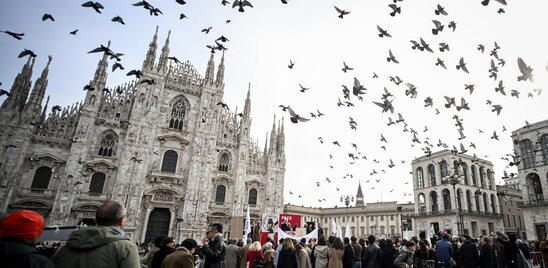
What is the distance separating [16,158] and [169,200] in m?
13.1

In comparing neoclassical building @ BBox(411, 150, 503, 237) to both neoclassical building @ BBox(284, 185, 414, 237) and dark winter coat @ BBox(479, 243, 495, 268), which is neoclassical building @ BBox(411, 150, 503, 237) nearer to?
neoclassical building @ BBox(284, 185, 414, 237)

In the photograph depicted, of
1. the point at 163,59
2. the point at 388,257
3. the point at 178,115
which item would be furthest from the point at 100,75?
the point at 388,257

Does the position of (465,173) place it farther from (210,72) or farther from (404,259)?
(404,259)

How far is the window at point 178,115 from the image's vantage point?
31938 mm

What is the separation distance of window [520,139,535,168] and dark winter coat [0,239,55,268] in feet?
153

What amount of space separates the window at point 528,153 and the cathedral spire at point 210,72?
39578mm

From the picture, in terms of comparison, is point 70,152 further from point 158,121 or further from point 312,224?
point 312,224

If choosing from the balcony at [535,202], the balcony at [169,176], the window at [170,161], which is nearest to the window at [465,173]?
the balcony at [535,202]

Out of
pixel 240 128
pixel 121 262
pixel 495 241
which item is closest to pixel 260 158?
pixel 240 128

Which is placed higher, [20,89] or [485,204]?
[20,89]

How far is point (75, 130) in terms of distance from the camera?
88.7ft

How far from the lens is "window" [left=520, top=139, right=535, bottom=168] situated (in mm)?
35375

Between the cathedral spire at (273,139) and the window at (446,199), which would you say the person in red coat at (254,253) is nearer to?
the cathedral spire at (273,139)

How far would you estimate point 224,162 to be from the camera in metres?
33.3
